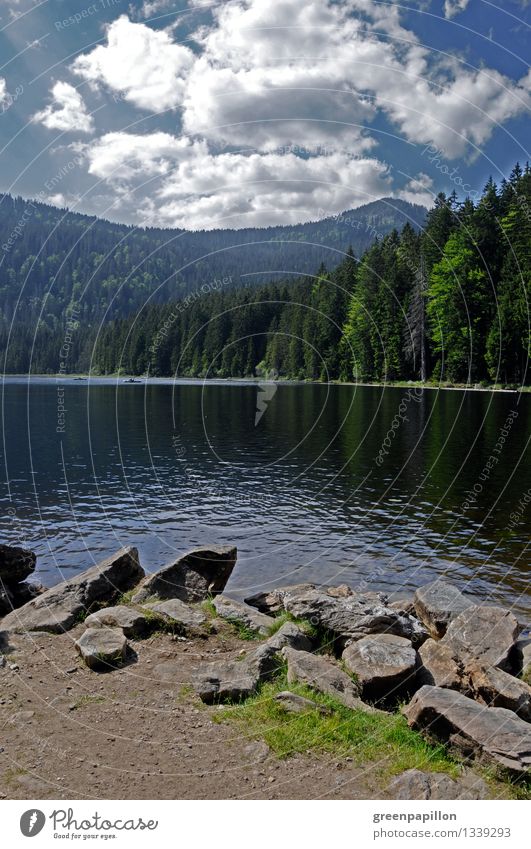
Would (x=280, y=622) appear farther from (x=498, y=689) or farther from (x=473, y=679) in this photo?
(x=498, y=689)

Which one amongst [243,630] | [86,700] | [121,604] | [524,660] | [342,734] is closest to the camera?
[342,734]

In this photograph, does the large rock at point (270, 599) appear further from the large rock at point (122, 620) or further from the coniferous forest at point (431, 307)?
the coniferous forest at point (431, 307)

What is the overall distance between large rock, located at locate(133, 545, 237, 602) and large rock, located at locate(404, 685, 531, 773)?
24.4 ft

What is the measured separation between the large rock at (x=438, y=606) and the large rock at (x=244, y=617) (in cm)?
378

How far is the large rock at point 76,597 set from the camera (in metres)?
12.6

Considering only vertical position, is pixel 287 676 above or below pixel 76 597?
above

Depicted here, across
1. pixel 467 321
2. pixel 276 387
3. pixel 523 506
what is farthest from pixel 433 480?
pixel 276 387

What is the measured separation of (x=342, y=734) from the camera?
8227 millimetres

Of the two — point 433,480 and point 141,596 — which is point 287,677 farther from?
point 433,480

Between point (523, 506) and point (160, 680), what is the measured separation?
75.1 ft

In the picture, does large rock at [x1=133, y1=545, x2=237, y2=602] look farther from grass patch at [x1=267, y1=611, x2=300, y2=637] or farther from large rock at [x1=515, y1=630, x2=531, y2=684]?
large rock at [x1=515, y1=630, x2=531, y2=684]

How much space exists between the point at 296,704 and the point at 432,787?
2.35 metres

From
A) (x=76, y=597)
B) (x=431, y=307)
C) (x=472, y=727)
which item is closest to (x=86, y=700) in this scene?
(x=76, y=597)

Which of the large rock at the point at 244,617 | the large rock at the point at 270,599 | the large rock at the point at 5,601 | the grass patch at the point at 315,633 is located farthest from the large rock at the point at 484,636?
the large rock at the point at 5,601
